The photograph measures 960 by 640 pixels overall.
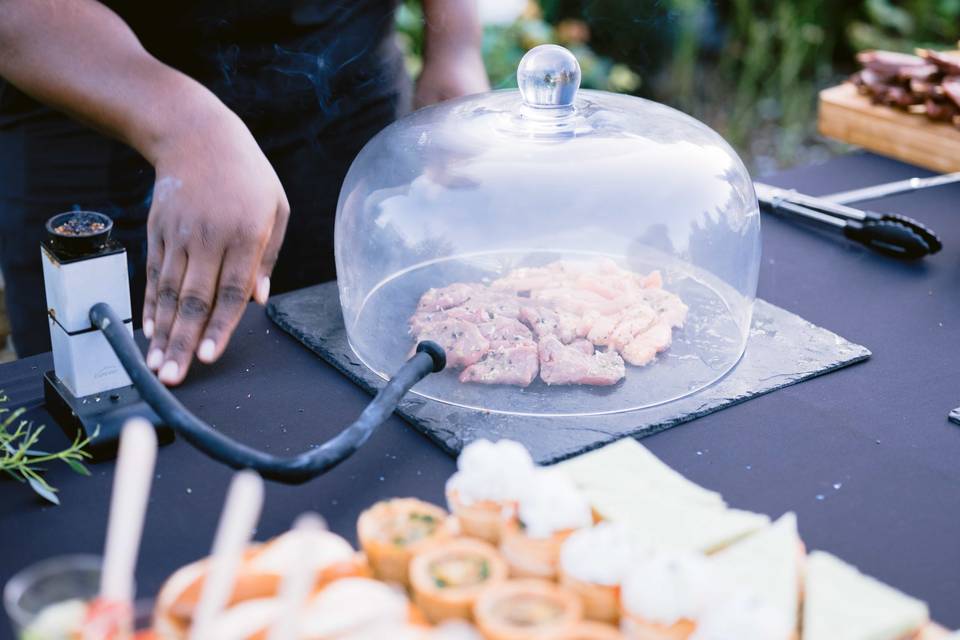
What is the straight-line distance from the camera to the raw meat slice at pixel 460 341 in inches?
48.4

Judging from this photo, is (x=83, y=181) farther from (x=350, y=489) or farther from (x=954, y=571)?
(x=954, y=571)

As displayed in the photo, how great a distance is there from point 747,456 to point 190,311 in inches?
24.9

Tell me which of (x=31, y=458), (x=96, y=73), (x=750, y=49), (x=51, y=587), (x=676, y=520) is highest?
(x=96, y=73)

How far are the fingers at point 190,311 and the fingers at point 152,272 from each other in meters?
0.03

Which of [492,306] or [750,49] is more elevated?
[492,306]

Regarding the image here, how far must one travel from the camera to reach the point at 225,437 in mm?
996

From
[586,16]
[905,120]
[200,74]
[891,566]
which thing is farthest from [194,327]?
[586,16]

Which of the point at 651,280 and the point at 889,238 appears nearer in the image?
the point at 651,280

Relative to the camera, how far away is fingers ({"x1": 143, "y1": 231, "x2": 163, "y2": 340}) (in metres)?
1.16

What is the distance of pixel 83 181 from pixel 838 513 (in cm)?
126

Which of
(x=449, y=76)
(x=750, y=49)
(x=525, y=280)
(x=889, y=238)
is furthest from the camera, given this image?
(x=750, y=49)

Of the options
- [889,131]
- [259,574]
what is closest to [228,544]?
[259,574]

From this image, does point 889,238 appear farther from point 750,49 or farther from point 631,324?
point 750,49

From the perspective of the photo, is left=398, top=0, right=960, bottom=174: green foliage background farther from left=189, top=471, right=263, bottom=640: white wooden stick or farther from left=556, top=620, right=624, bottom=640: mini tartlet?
left=189, top=471, right=263, bottom=640: white wooden stick
